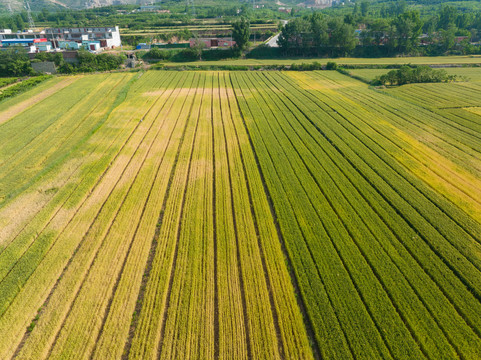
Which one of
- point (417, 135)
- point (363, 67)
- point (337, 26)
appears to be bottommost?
point (417, 135)

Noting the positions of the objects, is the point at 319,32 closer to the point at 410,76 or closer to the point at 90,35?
the point at 410,76

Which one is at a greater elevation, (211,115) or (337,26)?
(337,26)

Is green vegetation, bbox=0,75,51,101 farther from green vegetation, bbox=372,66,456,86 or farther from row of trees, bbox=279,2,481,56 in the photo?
green vegetation, bbox=372,66,456,86

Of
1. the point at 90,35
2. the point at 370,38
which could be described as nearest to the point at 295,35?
the point at 370,38

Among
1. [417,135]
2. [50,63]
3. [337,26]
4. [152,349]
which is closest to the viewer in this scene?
[152,349]

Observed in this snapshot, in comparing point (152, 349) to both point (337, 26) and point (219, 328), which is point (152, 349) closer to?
point (219, 328)

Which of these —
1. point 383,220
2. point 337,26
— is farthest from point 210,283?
point 337,26

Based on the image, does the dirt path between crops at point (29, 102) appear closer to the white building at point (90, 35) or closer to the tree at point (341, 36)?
the white building at point (90, 35)
